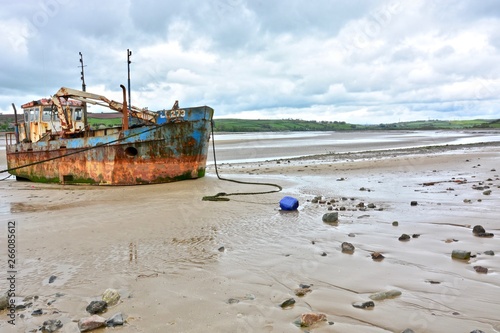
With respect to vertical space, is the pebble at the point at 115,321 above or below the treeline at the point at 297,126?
below

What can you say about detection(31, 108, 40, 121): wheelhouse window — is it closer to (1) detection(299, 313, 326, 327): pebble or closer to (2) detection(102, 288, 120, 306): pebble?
(2) detection(102, 288, 120, 306): pebble

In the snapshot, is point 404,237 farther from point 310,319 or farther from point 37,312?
point 37,312

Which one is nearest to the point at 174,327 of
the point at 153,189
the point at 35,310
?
the point at 35,310

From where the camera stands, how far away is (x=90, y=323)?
135 inches

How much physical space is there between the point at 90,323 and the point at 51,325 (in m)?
0.36

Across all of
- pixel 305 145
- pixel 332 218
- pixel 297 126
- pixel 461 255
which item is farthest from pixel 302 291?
pixel 297 126

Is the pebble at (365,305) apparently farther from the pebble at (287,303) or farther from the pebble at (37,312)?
the pebble at (37,312)

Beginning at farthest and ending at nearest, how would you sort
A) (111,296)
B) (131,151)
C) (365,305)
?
1. (131,151)
2. (111,296)
3. (365,305)

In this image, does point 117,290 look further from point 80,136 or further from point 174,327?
point 80,136

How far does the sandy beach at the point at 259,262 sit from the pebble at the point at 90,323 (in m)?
0.09

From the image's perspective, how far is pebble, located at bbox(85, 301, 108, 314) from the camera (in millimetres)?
3738

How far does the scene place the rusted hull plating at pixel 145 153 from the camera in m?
13.6

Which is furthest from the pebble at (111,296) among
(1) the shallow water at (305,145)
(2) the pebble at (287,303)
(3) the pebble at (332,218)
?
(1) the shallow water at (305,145)

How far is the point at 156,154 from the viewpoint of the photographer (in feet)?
44.9
